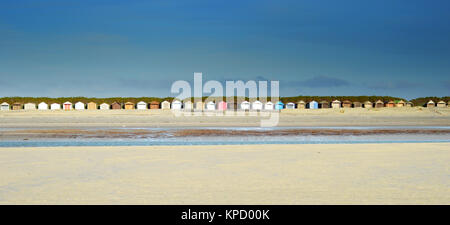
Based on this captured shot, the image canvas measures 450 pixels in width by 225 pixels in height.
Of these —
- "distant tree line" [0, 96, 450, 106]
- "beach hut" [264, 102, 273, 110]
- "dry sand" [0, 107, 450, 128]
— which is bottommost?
"dry sand" [0, 107, 450, 128]

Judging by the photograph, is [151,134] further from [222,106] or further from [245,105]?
[222,106]

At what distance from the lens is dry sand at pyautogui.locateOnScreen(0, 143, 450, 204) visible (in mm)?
6070

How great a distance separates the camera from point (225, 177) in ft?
25.8

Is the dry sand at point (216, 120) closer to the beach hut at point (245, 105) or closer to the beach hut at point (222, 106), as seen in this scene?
the beach hut at point (245, 105)

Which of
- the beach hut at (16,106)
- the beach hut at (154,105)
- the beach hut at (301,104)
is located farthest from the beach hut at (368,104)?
the beach hut at (16,106)

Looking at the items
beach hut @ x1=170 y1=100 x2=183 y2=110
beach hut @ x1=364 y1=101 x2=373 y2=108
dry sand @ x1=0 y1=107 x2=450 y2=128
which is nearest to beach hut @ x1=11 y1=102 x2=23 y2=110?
beach hut @ x1=170 y1=100 x2=183 y2=110

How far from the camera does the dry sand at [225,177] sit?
6.07 metres

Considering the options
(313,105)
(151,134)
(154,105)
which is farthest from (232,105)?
(151,134)

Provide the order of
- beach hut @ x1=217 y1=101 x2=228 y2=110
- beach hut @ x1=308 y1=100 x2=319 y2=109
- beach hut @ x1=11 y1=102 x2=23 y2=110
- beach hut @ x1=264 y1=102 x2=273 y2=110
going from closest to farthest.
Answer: beach hut @ x1=264 y1=102 x2=273 y2=110 → beach hut @ x1=217 y1=101 x2=228 y2=110 → beach hut @ x1=11 y1=102 x2=23 y2=110 → beach hut @ x1=308 y1=100 x2=319 y2=109

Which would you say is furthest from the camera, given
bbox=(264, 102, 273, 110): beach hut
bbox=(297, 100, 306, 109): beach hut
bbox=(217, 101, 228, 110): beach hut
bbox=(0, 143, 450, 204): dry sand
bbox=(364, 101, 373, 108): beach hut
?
bbox=(364, 101, 373, 108): beach hut

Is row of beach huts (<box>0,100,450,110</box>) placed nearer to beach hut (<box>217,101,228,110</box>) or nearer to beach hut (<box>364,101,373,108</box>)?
beach hut (<box>217,101,228,110</box>)
